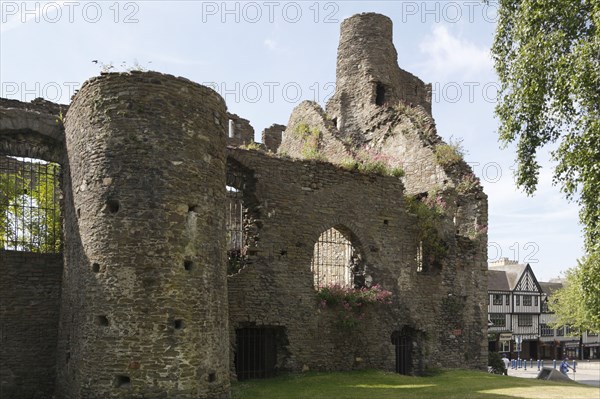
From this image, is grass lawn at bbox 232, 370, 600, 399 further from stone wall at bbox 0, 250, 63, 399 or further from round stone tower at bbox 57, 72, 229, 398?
stone wall at bbox 0, 250, 63, 399

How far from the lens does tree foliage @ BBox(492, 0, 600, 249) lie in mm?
12000

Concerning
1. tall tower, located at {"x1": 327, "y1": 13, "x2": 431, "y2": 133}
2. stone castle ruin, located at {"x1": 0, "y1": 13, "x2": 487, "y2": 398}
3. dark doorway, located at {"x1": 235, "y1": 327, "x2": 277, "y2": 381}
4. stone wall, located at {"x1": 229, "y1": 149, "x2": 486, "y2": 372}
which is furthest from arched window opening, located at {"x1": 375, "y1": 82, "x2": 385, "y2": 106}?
dark doorway, located at {"x1": 235, "y1": 327, "x2": 277, "y2": 381}

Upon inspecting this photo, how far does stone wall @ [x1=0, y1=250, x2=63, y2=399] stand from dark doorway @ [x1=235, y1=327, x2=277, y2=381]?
4.37 m

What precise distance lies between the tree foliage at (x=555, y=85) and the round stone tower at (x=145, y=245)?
288 inches

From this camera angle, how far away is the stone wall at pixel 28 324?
12.4 m

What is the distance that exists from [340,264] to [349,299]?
3703mm

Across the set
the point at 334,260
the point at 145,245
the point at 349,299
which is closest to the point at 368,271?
the point at 349,299

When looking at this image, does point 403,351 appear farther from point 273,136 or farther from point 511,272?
point 511,272

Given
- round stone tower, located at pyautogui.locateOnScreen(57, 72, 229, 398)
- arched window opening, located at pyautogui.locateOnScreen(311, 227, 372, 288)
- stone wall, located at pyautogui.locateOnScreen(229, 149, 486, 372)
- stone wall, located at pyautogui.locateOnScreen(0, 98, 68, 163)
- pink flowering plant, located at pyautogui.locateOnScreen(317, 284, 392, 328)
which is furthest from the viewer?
arched window opening, located at pyautogui.locateOnScreen(311, 227, 372, 288)

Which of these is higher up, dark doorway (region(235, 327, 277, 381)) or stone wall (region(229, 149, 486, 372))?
stone wall (region(229, 149, 486, 372))

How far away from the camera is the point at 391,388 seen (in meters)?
13.2

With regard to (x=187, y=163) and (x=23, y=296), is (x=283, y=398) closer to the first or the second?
(x=187, y=163)

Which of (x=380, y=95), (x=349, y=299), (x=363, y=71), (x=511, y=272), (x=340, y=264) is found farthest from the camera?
(x=511, y=272)

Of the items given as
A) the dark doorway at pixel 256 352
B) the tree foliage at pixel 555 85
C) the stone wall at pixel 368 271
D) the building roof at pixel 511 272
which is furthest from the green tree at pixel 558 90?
the building roof at pixel 511 272
